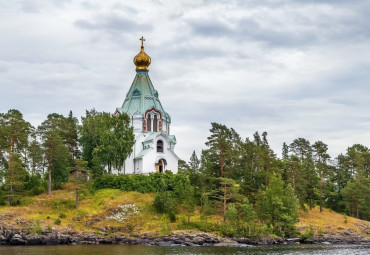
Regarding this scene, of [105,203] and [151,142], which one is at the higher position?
[151,142]

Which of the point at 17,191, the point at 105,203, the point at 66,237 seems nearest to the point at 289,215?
the point at 105,203

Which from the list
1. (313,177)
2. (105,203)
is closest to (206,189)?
(105,203)

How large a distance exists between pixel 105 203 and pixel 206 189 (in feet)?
44.8

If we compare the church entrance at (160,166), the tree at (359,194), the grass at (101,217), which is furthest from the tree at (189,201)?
the tree at (359,194)

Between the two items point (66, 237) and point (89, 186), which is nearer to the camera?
point (66, 237)

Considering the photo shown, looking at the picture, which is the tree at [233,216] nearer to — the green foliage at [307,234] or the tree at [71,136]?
the green foliage at [307,234]

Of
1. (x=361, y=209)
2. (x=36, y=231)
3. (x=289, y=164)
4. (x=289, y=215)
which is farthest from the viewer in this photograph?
(x=361, y=209)

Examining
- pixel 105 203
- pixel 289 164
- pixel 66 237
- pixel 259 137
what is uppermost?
pixel 259 137

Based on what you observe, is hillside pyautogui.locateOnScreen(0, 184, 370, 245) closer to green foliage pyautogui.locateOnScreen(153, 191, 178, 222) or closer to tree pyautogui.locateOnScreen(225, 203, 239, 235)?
green foliage pyautogui.locateOnScreen(153, 191, 178, 222)

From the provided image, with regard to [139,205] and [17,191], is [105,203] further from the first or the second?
[17,191]

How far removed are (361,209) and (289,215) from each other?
22200 mm

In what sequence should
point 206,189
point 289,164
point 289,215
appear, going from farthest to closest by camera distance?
point 289,164 → point 206,189 → point 289,215

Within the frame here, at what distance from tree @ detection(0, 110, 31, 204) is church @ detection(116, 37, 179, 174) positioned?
54.0ft

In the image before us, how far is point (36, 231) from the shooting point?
176ft
